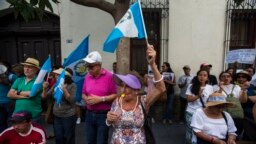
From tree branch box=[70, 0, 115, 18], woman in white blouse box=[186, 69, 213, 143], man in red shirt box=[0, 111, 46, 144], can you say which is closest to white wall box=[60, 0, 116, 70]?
tree branch box=[70, 0, 115, 18]

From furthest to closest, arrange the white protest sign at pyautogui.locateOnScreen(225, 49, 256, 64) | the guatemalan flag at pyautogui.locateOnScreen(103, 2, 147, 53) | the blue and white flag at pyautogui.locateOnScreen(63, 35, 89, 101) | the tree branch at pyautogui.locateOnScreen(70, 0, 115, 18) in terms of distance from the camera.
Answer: the white protest sign at pyautogui.locateOnScreen(225, 49, 256, 64) → the tree branch at pyautogui.locateOnScreen(70, 0, 115, 18) → the blue and white flag at pyautogui.locateOnScreen(63, 35, 89, 101) → the guatemalan flag at pyautogui.locateOnScreen(103, 2, 147, 53)

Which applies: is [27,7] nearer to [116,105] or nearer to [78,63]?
[78,63]

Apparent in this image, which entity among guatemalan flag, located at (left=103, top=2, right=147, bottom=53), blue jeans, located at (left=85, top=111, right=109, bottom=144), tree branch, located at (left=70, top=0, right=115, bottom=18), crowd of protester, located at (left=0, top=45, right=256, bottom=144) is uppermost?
tree branch, located at (left=70, top=0, right=115, bottom=18)

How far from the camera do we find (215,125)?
10.5ft

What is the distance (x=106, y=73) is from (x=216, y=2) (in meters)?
4.98

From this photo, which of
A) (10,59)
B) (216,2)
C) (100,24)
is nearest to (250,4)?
(216,2)

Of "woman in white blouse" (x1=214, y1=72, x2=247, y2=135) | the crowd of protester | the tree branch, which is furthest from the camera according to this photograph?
the tree branch

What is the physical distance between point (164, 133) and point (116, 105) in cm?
386

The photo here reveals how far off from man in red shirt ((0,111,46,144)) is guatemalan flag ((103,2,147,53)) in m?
1.20

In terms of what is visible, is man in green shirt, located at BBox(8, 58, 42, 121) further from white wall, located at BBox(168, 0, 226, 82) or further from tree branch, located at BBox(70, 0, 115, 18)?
white wall, located at BBox(168, 0, 226, 82)

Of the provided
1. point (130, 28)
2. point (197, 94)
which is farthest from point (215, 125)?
point (130, 28)

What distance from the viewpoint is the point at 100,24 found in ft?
25.7

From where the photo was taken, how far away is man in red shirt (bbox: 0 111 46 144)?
2998 mm

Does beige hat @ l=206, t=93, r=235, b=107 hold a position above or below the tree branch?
below
